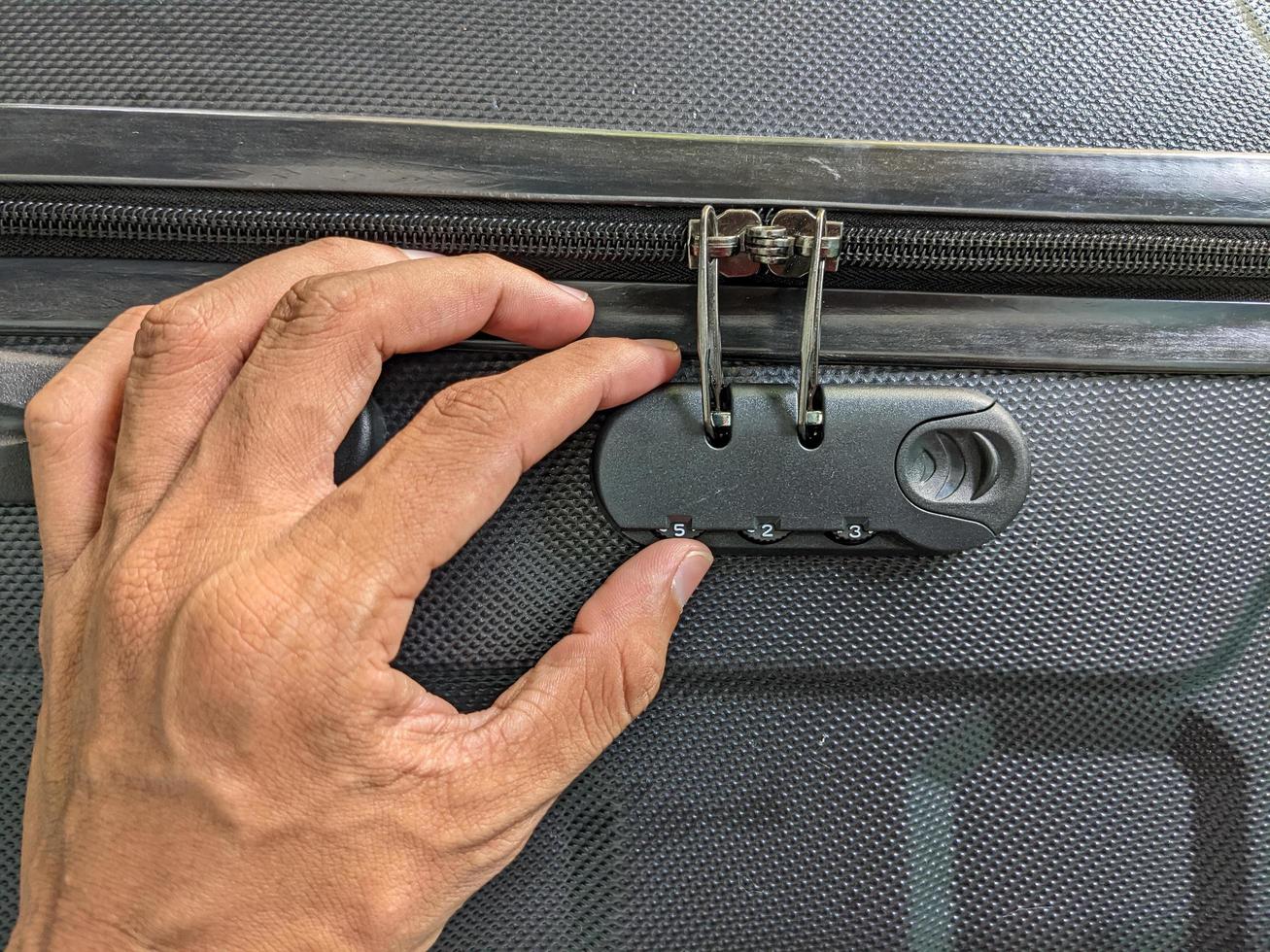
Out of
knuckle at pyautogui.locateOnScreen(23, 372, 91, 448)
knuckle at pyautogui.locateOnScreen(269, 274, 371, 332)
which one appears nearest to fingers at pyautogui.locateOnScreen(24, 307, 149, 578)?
knuckle at pyautogui.locateOnScreen(23, 372, 91, 448)

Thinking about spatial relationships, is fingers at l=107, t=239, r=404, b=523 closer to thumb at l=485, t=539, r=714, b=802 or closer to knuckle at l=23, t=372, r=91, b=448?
knuckle at l=23, t=372, r=91, b=448

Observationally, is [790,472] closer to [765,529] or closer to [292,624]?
[765,529]

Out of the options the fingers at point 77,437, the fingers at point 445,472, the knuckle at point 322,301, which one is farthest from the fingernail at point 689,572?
the fingers at point 77,437

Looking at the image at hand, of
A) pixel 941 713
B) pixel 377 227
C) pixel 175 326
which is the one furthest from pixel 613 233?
pixel 941 713

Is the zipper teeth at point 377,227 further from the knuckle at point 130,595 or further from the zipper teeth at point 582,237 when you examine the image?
the knuckle at point 130,595

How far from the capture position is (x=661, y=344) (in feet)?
1.83

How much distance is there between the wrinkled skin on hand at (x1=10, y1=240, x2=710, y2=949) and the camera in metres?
0.48

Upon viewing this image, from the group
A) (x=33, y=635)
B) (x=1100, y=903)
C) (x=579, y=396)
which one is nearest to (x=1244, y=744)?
(x=1100, y=903)

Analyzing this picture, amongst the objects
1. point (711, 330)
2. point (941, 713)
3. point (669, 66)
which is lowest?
point (941, 713)

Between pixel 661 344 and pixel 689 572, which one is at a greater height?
pixel 661 344

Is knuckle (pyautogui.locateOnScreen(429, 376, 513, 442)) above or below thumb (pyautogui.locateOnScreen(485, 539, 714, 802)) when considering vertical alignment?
above

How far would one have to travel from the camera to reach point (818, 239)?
521 mm

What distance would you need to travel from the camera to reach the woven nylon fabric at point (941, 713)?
58 centimetres

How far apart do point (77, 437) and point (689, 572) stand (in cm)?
37
